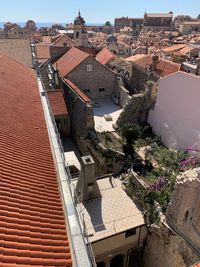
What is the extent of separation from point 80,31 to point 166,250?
1725 inches

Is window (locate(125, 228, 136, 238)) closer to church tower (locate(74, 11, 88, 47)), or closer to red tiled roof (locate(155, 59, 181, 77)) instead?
red tiled roof (locate(155, 59, 181, 77))

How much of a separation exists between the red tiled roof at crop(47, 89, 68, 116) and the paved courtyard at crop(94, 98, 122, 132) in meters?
3.13

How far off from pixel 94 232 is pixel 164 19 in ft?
399

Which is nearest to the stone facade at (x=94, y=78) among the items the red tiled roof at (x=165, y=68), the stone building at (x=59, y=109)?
the stone building at (x=59, y=109)

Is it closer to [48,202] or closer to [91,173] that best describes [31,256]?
[48,202]

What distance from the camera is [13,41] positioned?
19.8 metres

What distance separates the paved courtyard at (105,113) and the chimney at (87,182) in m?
7.18

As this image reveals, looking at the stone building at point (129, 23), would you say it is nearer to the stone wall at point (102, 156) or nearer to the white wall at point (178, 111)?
the white wall at point (178, 111)

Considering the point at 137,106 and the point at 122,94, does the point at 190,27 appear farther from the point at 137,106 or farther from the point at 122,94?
the point at 137,106

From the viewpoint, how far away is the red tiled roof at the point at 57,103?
1906cm

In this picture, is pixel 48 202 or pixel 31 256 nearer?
pixel 31 256

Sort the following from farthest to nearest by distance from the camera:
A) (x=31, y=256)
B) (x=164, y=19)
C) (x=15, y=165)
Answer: (x=164, y=19) < (x=15, y=165) < (x=31, y=256)

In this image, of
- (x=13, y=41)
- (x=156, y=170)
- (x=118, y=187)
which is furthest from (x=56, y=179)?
(x=13, y=41)

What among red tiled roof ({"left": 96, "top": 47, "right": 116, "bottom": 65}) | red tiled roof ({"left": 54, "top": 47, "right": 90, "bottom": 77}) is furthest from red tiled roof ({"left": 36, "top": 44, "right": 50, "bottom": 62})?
red tiled roof ({"left": 96, "top": 47, "right": 116, "bottom": 65})
